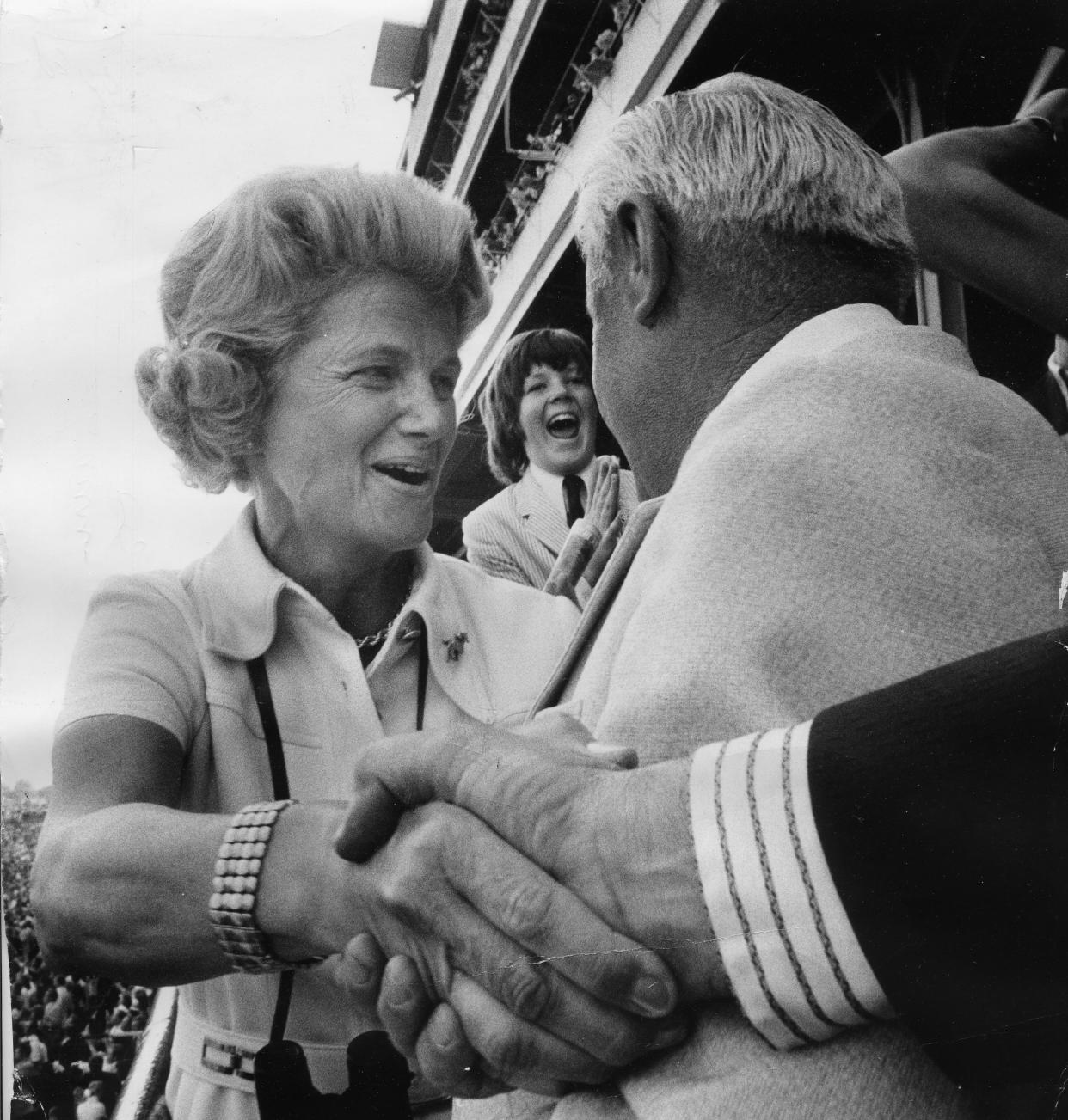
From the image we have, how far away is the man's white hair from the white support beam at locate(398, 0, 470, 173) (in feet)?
0.85

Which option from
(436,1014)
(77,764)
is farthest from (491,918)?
(77,764)

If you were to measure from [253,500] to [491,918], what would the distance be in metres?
0.85

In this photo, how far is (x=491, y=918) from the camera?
2.41ft

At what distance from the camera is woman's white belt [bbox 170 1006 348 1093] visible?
119 centimetres

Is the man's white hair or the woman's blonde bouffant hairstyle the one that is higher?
the man's white hair

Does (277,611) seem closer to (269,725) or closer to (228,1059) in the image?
(269,725)

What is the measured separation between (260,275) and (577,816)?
89cm

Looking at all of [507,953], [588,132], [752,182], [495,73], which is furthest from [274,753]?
[495,73]

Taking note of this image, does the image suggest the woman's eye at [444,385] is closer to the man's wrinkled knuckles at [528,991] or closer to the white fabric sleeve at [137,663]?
the white fabric sleeve at [137,663]

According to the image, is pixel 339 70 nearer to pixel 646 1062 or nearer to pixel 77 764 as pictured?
pixel 77 764

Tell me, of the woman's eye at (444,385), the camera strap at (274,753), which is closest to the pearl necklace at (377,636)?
the camera strap at (274,753)

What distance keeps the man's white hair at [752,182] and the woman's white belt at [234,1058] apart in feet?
3.25

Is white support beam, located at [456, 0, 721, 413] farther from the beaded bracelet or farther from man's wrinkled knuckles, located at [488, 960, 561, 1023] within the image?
man's wrinkled knuckles, located at [488, 960, 561, 1023]

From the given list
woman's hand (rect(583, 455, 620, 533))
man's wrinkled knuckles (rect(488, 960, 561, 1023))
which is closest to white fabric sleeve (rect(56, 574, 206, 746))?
man's wrinkled knuckles (rect(488, 960, 561, 1023))
